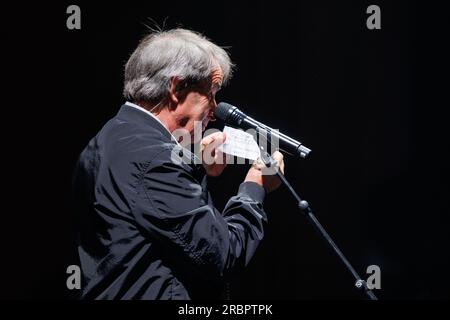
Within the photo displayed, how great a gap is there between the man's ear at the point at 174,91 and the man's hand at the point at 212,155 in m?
0.13

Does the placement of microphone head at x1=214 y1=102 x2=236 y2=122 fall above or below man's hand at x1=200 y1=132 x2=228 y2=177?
above

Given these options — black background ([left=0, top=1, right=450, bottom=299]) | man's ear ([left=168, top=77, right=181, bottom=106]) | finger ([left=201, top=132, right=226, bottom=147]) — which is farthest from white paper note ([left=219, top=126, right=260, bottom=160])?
black background ([left=0, top=1, right=450, bottom=299])

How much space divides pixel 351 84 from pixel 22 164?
1304 mm

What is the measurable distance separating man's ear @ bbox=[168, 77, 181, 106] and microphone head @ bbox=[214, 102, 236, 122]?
12cm

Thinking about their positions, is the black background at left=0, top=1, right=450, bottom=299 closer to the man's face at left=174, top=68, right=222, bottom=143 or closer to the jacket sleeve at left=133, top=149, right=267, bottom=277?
the man's face at left=174, top=68, right=222, bottom=143

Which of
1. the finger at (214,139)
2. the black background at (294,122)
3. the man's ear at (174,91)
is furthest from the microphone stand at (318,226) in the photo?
the black background at (294,122)

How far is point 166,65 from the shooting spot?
124 centimetres

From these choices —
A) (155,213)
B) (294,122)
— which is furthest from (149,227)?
(294,122)

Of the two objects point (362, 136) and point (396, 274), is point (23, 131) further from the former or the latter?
point (396, 274)

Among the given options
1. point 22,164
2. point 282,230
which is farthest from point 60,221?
point 282,230

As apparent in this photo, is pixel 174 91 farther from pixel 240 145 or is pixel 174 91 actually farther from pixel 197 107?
pixel 240 145

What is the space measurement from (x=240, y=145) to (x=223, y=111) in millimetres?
100

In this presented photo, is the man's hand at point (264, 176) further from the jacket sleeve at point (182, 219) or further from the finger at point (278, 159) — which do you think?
the jacket sleeve at point (182, 219)

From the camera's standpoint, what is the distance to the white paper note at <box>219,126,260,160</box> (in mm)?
1275
